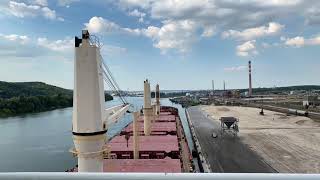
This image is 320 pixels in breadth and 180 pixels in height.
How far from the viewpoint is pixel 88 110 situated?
51.4ft

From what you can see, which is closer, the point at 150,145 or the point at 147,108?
the point at 150,145

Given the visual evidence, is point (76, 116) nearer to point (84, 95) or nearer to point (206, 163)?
point (84, 95)

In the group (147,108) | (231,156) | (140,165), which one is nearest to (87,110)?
(140,165)

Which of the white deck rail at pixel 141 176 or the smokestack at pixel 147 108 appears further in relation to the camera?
the smokestack at pixel 147 108

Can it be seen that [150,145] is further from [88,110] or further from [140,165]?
[88,110]

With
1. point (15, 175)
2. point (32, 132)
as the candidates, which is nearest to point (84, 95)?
point (15, 175)

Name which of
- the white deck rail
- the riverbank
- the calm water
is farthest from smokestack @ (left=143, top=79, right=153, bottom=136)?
the white deck rail

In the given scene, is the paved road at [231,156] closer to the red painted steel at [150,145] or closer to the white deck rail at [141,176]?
the red painted steel at [150,145]

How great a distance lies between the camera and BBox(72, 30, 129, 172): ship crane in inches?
606

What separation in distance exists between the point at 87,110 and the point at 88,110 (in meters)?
0.04

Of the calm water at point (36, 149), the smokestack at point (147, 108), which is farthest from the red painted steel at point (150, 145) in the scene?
the smokestack at point (147, 108)

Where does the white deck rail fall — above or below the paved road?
above

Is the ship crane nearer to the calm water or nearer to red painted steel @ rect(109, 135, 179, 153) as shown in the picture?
red painted steel @ rect(109, 135, 179, 153)

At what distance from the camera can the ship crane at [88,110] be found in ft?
50.5
